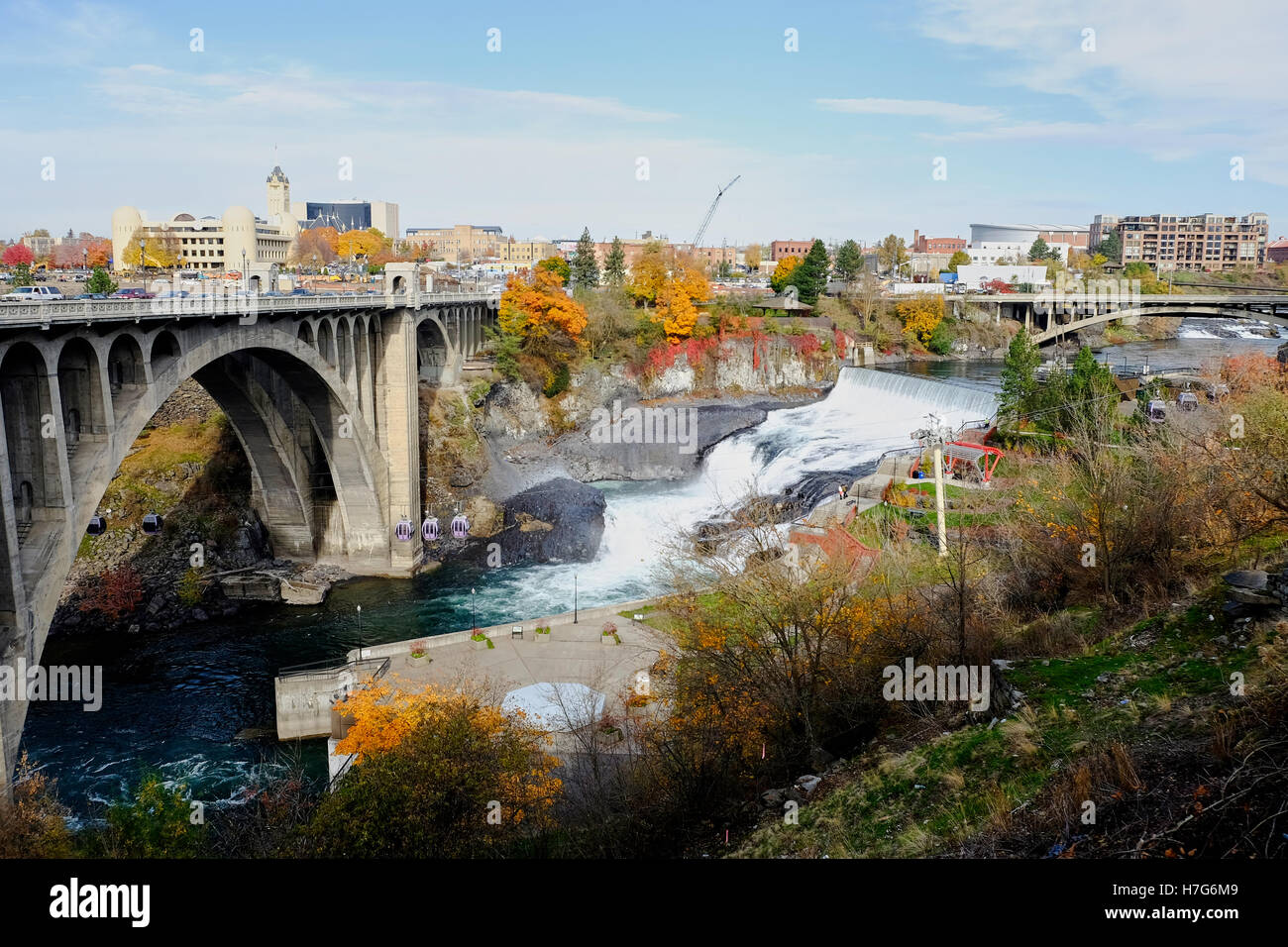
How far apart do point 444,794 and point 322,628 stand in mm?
18351

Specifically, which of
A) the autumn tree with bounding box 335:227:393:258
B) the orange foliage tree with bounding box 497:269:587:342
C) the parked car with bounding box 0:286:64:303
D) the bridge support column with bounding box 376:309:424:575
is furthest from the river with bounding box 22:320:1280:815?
the autumn tree with bounding box 335:227:393:258

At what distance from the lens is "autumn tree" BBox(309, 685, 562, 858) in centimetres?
1372

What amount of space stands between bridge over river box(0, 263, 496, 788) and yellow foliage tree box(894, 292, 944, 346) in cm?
3872

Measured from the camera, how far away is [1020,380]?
127 feet

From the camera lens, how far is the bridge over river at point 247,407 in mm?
18828

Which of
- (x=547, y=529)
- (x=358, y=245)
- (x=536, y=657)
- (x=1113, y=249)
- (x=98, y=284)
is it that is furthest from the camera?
(x=1113, y=249)

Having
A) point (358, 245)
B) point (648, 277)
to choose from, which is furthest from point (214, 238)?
point (358, 245)

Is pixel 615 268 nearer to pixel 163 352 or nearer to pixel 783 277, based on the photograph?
pixel 783 277

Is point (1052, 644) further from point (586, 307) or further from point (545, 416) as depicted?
point (586, 307)

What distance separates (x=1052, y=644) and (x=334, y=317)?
25708 millimetres

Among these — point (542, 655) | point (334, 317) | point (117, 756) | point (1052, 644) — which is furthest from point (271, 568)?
point (1052, 644)

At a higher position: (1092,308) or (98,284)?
(98,284)
